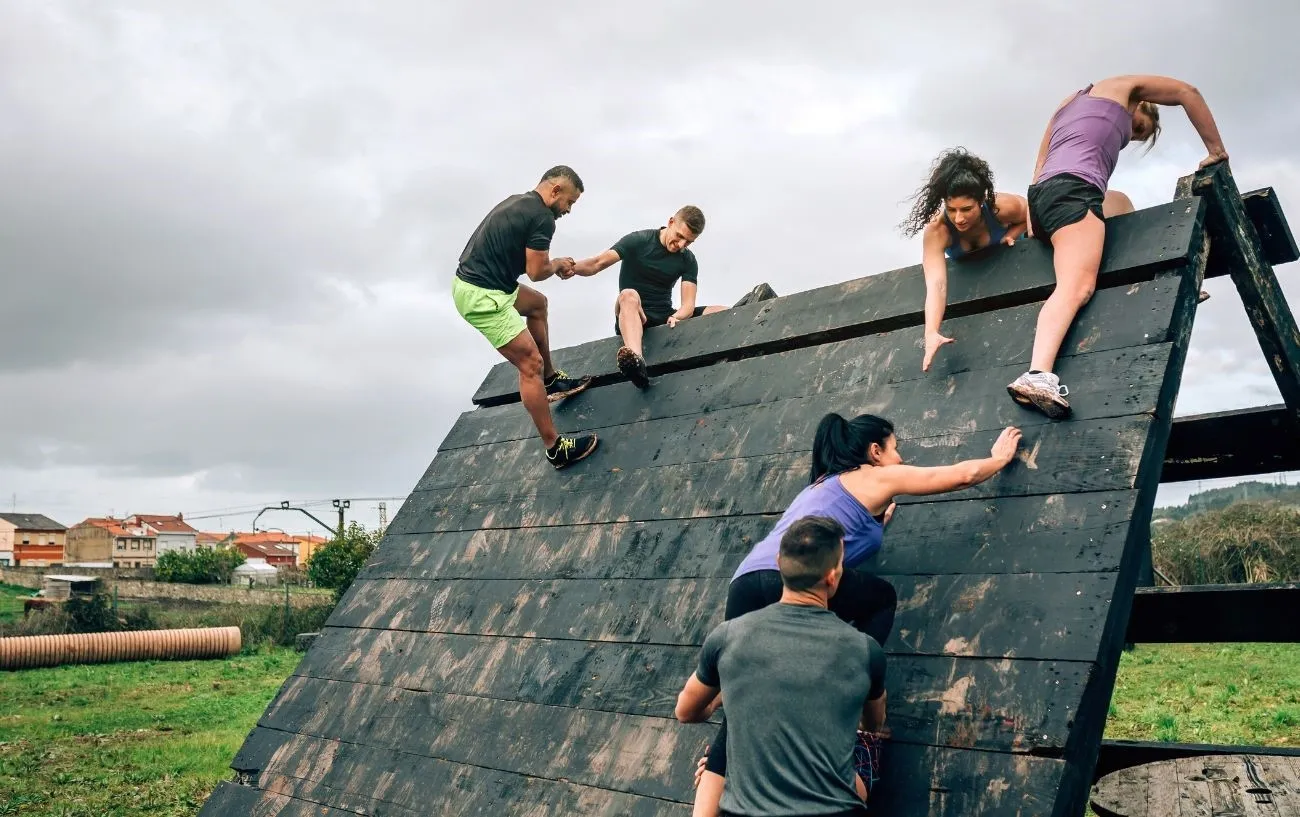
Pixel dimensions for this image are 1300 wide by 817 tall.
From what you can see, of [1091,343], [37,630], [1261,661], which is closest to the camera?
[1091,343]

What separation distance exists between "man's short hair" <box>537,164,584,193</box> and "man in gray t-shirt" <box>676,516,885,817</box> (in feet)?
10.0

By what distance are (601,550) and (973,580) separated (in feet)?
5.33

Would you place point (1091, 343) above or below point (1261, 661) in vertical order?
above

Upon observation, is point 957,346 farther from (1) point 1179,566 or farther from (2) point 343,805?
(1) point 1179,566

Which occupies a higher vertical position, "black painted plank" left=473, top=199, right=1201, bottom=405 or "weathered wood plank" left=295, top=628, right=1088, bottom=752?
"black painted plank" left=473, top=199, right=1201, bottom=405

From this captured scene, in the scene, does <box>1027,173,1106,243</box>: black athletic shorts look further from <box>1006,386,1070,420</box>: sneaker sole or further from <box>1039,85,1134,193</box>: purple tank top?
<box>1006,386,1070,420</box>: sneaker sole

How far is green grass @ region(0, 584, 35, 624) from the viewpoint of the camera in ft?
A: 83.3

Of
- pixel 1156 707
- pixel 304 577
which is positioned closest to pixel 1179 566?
pixel 1156 707

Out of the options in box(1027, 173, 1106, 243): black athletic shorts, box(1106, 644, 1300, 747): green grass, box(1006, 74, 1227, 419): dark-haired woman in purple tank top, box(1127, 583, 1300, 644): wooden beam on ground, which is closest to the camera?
box(1006, 74, 1227, 419): dark-haired woman in purple tank top

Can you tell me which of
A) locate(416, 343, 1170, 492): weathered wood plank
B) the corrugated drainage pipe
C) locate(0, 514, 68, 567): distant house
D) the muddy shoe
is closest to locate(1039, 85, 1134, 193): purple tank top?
locate(416, 343, 1170, 492): weathered wood plank

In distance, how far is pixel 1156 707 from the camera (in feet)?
33.2

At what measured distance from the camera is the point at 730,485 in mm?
3895

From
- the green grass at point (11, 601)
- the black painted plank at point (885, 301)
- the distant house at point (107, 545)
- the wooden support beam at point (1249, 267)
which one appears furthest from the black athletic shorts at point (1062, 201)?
the distant house at point (107, 545)

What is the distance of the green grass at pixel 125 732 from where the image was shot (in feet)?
26.1
